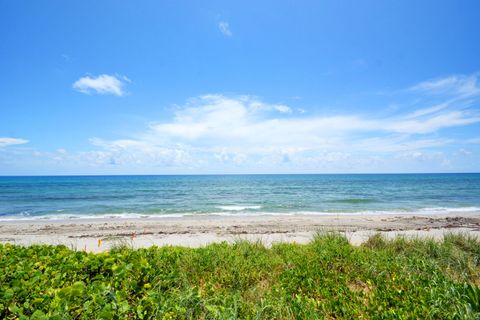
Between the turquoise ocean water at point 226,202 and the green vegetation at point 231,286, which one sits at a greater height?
the green vegetation at point 231,286

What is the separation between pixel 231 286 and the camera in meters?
4.18

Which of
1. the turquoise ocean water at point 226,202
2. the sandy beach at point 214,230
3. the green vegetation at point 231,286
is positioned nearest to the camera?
the green vegetation at point 231,286

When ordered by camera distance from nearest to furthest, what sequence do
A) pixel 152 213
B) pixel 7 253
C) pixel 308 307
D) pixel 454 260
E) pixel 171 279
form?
pixel 308 307 → pixel 171 279 → pixel 7 253 → pixel 454 260 → pixel 152 213

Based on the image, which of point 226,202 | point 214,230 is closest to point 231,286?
point 214,230

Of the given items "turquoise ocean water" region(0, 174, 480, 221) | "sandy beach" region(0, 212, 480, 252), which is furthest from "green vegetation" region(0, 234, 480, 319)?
"turquoise ocean water" region(0, 174, 480, 221)

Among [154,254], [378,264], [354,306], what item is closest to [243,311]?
[354,306]

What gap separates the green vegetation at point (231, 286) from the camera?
2.49 metres

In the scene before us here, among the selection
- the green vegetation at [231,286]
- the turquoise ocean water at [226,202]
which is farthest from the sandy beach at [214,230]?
the green vegetation at [231,286]

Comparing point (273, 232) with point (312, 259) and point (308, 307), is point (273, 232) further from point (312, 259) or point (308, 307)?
point (308, 307)

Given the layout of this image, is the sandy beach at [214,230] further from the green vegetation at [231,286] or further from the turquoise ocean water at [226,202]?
the green vegetation at [231,286]

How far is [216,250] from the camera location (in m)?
5.90

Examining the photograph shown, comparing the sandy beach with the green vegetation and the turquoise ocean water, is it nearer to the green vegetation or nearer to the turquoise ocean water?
the turquoise ocean water

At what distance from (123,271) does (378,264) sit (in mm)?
4569

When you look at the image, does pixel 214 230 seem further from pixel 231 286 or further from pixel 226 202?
pixel 226 202
